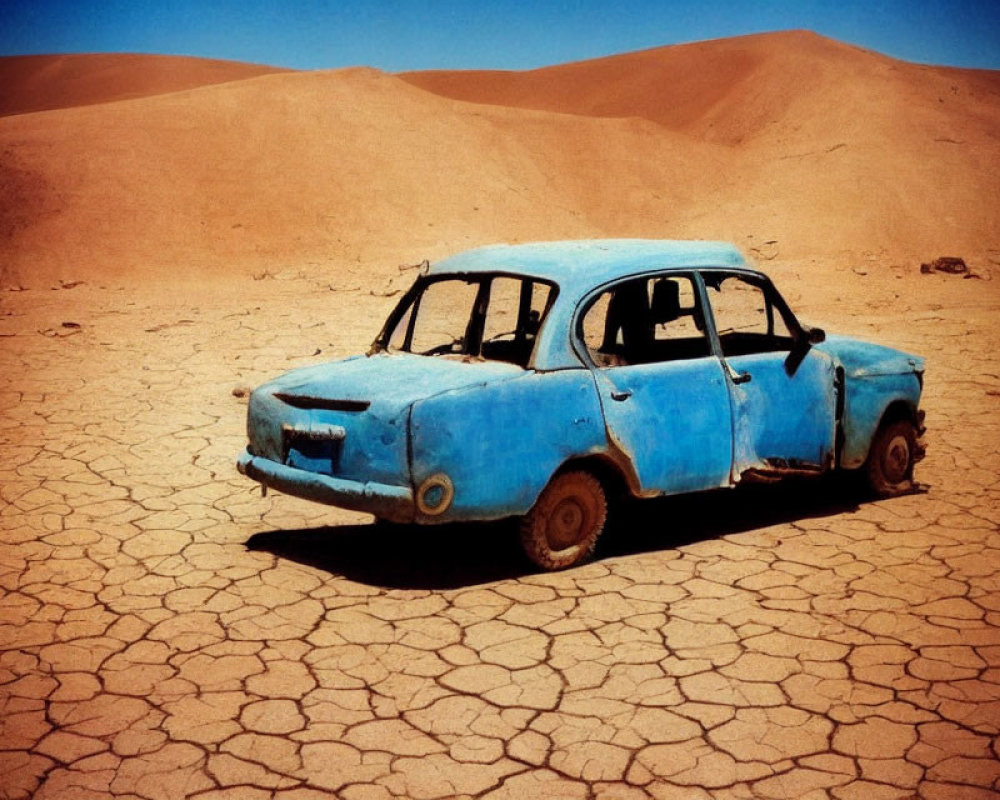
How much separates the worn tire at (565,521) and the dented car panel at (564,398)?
0.08 m

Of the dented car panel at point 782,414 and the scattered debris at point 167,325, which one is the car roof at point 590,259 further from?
the scattered debris at point 167,325

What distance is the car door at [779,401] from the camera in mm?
5223

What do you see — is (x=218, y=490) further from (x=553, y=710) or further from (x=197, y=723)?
(x=553, y=710)

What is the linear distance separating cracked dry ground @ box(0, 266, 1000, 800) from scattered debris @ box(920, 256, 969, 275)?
483 inches

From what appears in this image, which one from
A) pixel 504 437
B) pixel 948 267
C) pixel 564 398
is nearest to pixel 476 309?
pixel 564 398

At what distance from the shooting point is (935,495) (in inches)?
243

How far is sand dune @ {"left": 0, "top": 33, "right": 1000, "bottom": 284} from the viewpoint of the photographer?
1962cm

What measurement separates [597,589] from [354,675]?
1.33m

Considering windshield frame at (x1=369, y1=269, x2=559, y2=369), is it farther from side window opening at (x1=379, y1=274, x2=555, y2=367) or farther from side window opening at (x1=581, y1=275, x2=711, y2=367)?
side window opening at (x1=581, y1=275, x2=711, y2=367)

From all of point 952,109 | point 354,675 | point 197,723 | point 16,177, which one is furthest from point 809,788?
point 952,109

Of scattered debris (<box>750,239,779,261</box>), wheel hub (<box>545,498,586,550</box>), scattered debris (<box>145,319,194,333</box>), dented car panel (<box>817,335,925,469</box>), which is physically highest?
scattered debris (<box>750,239,779,261</box>)

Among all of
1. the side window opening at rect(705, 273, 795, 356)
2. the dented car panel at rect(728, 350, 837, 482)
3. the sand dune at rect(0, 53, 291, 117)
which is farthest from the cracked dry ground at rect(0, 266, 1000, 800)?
the sand dune at rect(0, 53, 291, 117)

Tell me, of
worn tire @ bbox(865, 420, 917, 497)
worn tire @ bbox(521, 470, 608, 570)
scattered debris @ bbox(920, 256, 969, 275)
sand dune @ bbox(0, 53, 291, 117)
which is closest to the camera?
worn tire @ bbox(521, 470, 608, 570)

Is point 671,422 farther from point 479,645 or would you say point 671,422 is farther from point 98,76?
point 98,76
